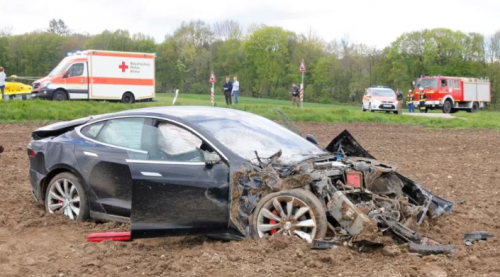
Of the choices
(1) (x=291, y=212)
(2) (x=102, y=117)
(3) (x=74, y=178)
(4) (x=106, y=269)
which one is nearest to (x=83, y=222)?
(3) (x=74, y=178)

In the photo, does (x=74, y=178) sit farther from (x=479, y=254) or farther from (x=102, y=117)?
(x=479, y=254)

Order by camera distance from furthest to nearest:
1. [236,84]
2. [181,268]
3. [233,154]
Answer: [236,84] < [233,154] < [181,268]

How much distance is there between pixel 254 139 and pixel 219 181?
856 mm

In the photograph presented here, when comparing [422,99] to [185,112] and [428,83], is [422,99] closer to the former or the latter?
[428,83]

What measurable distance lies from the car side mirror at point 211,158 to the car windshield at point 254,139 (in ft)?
0.66

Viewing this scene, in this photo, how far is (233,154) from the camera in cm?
598

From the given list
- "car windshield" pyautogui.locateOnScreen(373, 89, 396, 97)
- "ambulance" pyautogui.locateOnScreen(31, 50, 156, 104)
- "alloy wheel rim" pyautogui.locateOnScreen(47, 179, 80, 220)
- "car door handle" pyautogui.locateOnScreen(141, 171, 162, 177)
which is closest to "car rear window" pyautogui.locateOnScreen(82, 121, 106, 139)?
"alloy wheel rim" pyautogui.locateOnScreen(47, 179, 80, 220)

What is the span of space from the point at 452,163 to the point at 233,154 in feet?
25.5

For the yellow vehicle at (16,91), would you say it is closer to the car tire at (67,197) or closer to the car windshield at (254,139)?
the car tire at (67,197)

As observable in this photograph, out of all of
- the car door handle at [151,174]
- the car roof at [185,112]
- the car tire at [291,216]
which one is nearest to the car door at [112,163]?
the car roof at [185,112]

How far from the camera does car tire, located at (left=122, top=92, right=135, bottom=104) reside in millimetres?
31203

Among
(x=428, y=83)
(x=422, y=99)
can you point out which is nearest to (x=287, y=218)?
(x=422, y=99)

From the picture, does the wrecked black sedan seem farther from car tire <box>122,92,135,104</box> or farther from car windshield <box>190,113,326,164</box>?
car tire <box>122,92,135,104</box>

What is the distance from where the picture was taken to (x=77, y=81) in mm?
29766
